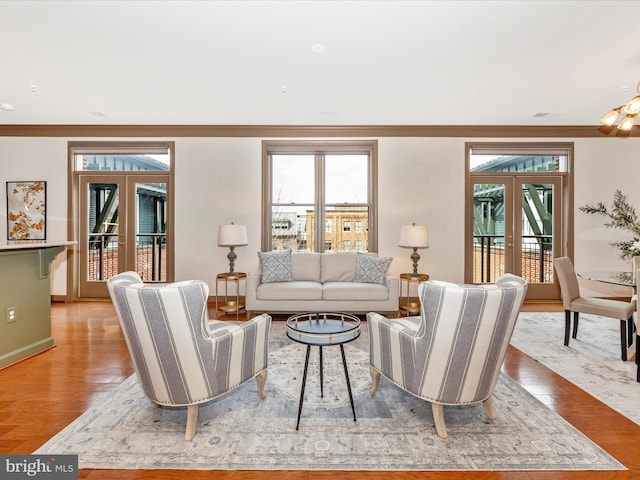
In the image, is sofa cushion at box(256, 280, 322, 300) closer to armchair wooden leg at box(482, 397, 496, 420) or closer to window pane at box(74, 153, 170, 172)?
armchair wooden leg at box(482, 397, 496, 420)

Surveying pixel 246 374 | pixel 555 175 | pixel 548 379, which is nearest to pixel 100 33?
pixel 246 374

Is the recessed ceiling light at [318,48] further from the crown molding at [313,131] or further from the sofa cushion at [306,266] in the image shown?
the sofa cushion at [306,266]

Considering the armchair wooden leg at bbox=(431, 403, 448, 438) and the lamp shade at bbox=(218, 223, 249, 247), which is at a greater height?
the lamp shade at bbox=(218, 223, 249, 247)

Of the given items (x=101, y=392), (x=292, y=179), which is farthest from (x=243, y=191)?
(x=101, y=392)

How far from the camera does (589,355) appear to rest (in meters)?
3.27

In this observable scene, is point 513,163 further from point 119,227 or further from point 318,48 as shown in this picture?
point 119,227

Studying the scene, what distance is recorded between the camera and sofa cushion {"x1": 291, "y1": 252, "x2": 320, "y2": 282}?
4.86 m

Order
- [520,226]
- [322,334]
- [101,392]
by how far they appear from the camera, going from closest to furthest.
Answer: [322,334] < [101,392] < [520,226]

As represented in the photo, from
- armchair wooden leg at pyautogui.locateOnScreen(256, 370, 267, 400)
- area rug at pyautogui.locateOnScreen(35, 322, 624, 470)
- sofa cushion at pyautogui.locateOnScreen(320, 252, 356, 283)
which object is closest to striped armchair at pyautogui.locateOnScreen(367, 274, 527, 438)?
area rug at pyautogui.locateOnScreen(35, 322, 624, 470)

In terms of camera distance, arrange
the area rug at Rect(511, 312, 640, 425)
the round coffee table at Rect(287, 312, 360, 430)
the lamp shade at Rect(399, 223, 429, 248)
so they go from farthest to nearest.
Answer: the lamp shade at Rect(399, 223, 429, 248) < the area rug at Rect(511, 312, 640, 425) < the round coffee table at Rect(287, 312, 360, 430)

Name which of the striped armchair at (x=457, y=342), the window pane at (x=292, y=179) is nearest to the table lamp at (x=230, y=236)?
the window pane at (x=292, y=179)

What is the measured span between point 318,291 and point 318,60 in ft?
8.80

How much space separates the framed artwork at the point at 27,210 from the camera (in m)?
5.37

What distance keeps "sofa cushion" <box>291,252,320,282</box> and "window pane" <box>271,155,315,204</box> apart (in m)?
1.05
